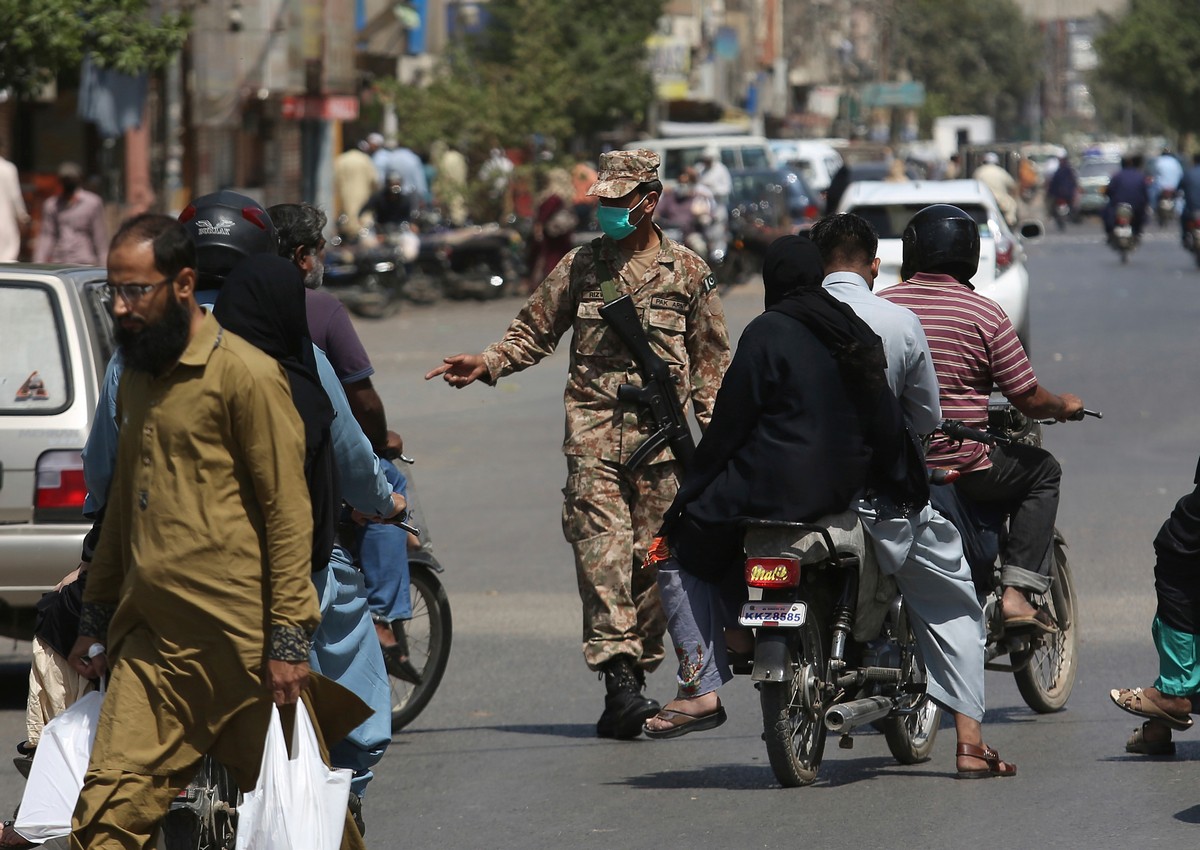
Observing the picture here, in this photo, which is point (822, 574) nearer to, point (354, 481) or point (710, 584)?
point (710, 584)

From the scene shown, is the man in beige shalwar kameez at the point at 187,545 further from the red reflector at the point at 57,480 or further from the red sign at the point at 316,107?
the red sign at the point at 316,107

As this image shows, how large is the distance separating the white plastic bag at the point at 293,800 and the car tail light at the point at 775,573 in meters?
1.86

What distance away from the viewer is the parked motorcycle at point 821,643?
5.76m

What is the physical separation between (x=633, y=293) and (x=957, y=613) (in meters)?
1.53

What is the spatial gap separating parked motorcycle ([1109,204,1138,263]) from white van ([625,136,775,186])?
7.63 metres

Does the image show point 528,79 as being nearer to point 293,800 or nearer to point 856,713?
point 856,713

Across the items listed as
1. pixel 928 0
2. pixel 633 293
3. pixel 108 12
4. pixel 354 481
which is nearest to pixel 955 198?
pixel 108 12

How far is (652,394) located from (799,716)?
129cm

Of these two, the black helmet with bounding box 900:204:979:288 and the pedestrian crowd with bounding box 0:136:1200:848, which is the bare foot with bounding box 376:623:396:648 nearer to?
the pedestrian crowd with bounding box 0:136:1200:848

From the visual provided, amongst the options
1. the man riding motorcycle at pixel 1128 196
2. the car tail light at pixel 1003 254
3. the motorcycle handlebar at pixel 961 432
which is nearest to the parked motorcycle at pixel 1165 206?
the man riding motorcycle at pixel 1128 196

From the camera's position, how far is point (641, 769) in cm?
642

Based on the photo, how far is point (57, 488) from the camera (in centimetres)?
711

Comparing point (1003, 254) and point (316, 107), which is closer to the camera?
point (1003, 254)

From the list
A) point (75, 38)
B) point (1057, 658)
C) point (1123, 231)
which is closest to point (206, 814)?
point (1057, 658)
